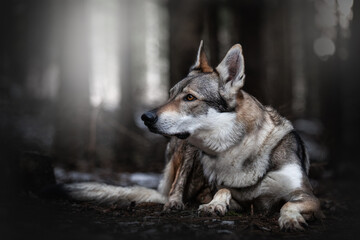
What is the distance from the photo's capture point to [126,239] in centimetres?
239

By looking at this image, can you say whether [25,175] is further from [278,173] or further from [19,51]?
[19,51]

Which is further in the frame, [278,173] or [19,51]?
[19,51]

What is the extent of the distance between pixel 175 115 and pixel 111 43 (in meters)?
30.4

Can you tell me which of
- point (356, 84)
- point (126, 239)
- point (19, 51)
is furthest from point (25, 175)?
point (19, 51)

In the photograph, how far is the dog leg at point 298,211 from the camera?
2871 millimetres

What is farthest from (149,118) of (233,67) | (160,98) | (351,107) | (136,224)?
(160,98)

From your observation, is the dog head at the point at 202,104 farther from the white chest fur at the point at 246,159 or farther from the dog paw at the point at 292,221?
the dog paw at the point at 292,221

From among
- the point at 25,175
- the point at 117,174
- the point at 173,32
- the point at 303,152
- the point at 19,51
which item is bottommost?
the point at 117,174

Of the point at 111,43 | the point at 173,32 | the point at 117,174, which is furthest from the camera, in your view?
the point at 111,43

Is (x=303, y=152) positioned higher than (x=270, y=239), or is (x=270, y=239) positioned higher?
(x=303, y=152)

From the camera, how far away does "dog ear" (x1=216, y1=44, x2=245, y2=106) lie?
12.2 feet

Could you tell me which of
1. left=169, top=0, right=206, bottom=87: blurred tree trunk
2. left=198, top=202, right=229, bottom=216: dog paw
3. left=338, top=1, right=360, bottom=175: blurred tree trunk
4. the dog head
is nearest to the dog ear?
the dog head

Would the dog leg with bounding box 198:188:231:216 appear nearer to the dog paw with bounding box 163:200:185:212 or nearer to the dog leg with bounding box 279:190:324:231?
the dog paw with bounding box 163:200:185:212

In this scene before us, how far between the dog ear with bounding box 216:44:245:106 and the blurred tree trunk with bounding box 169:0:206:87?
322 cm
